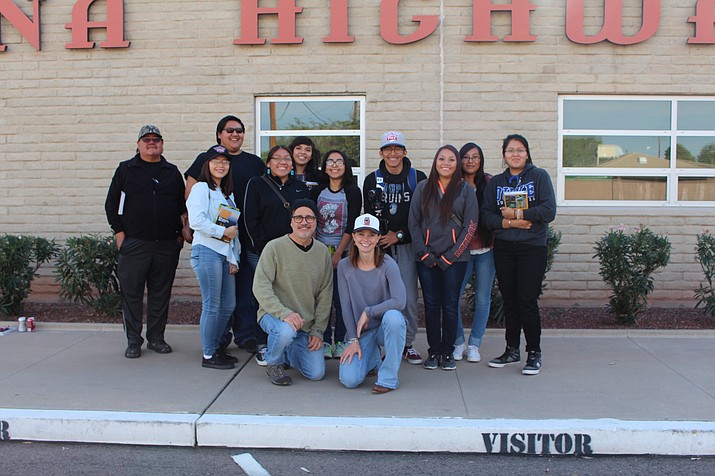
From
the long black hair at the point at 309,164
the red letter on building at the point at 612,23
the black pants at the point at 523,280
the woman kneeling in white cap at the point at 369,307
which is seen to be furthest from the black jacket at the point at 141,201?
the red letter on building at the point at 612,23

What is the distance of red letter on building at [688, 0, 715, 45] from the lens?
308 inches

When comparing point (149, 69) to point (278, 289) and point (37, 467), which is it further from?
point (37, 467)

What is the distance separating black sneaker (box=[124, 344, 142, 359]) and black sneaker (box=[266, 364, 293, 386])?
1.59 metres

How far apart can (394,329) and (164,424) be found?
179 cm

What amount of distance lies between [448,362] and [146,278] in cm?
294

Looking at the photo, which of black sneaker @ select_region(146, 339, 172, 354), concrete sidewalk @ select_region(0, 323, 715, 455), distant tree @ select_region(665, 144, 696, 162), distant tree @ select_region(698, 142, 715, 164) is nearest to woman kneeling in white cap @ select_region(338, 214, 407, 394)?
concrete sidewalk @ select_region(0, 323, 715, 455)

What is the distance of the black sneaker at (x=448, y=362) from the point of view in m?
5.45

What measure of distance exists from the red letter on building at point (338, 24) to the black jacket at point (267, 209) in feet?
10.6

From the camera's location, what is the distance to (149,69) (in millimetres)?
8328

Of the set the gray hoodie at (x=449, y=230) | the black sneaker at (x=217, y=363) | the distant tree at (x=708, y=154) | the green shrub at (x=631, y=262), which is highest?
the distant tree at (x=708, y=154)

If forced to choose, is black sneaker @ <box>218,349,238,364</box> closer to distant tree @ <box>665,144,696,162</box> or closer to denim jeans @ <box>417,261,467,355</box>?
denim jeans @ <box>417,261,467,355</box>

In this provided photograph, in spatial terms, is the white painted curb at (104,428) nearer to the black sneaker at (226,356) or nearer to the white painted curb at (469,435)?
the white painted curb at (469,435)

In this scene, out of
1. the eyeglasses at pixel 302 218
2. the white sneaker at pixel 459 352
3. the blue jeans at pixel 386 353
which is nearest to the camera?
the blue jeans at pixel 386 353

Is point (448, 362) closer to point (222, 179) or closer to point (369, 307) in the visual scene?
point (369, 307)
